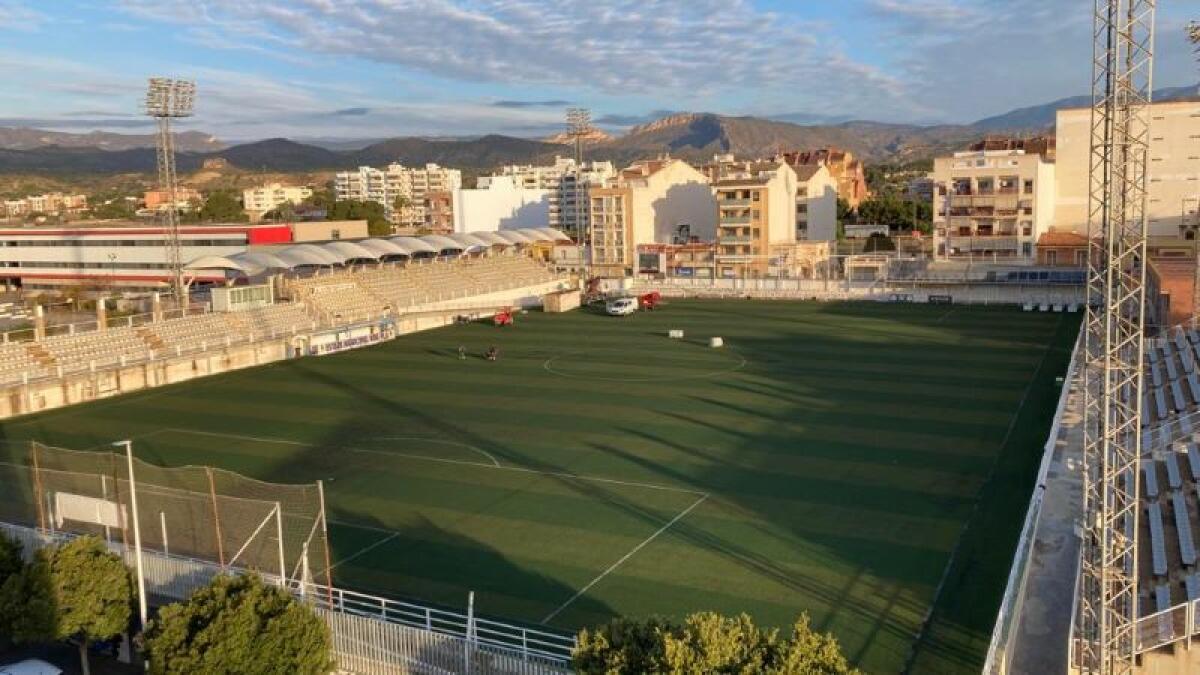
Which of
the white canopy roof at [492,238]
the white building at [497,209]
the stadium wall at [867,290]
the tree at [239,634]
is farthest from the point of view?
the white building at [497,209]

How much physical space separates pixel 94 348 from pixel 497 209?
86878 millimetres

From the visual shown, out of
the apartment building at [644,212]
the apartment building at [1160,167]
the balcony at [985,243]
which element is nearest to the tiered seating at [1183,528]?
the balcony at [985,243]

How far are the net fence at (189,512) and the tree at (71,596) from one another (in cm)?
72

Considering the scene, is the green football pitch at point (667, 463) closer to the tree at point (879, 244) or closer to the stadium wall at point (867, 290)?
the stadium wall at point (867, 290)

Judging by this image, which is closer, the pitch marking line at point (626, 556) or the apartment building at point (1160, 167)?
the pitch marking line at point (626, 556)

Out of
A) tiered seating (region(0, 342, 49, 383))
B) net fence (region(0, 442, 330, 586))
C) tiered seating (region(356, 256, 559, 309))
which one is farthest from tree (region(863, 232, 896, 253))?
net fence (region(0, 442, 330, 586))

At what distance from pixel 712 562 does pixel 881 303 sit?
147ft

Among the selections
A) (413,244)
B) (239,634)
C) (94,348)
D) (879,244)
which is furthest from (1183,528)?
(879,244)

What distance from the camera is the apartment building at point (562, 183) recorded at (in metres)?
139

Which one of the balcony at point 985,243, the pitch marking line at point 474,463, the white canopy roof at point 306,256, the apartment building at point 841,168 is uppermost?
the apartment building at point 841,168

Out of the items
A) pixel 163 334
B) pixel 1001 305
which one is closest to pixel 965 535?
pixel 163 334

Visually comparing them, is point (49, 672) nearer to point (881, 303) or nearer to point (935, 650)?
point (935, 650)

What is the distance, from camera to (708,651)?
10.0m

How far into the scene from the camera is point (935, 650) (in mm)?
14570
